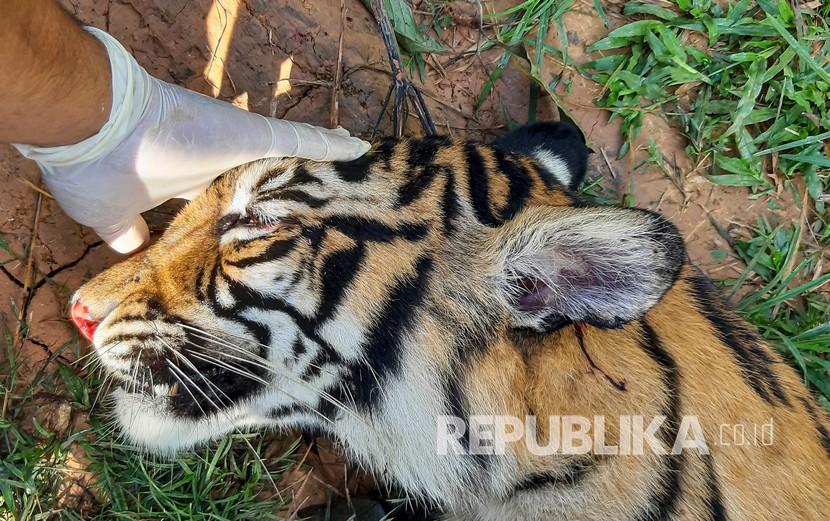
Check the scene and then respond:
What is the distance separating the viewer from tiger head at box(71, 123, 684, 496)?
191cm

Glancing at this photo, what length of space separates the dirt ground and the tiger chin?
23.5 inches

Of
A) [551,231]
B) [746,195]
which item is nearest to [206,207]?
[551,231]

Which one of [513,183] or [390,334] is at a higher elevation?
[513,183]

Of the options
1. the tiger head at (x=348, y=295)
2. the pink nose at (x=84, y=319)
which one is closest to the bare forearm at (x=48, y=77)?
the tiger head at (x=348, y=295)

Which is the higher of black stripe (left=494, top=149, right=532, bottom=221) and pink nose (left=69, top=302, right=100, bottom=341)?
black stripe (left=494, top=149, right=532, bottom=221)

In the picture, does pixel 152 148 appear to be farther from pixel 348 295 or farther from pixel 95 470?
pixel 95 470

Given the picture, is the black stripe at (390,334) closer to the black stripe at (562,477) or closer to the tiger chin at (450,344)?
the tiger chin at (450,344)

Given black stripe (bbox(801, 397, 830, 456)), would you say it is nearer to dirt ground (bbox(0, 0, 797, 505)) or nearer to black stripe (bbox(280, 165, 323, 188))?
dirt ground (bbox(0, 0, 797, 505))

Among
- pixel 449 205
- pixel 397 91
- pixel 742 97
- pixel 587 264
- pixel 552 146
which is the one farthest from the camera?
pixel 742 97

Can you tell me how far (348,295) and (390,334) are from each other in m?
0.17

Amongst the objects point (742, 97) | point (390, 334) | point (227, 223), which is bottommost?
point (390, 334)

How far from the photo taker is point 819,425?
2.15m

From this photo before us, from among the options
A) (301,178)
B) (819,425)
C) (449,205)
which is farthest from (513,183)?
(819,425)

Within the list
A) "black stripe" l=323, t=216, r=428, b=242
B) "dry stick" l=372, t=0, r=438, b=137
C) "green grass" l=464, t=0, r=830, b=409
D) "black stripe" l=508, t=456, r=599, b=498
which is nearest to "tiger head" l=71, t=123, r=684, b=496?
"black stripe" l=323, t=216, r=428, b=242
